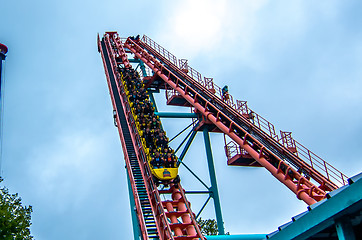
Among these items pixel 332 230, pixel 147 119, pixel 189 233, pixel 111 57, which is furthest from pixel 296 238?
Answer: pixel 111 57

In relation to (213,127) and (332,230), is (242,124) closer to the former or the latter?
(213,127)

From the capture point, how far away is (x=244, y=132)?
1491 cm

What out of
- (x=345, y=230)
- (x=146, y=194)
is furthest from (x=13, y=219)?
(x=345, y=230)

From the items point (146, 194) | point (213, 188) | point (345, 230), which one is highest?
point (213, 188)

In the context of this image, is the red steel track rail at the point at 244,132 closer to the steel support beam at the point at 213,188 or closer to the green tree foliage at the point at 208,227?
the steel support beam at the point at 213,188

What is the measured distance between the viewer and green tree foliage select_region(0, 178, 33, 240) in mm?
16730

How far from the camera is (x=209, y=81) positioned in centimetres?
1975

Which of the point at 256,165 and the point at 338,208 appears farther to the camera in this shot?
the point at 256,165

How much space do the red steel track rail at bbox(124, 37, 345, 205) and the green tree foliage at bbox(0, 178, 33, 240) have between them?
26.3 ft

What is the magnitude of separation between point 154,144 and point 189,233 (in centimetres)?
380

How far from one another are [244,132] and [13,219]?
9.62m

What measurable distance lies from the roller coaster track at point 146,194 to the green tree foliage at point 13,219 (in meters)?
5.51

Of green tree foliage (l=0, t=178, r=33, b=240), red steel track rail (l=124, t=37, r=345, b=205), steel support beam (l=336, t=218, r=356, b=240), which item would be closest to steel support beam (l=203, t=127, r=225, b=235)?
red steel track rail (l=124, t=37, r=345, b=205)

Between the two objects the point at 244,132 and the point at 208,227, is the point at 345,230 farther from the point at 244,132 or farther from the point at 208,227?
the point at 208,227
